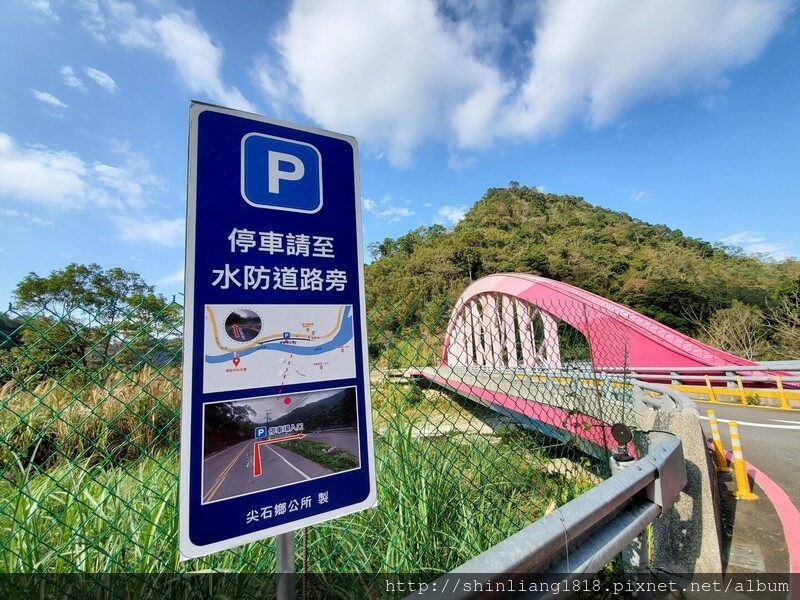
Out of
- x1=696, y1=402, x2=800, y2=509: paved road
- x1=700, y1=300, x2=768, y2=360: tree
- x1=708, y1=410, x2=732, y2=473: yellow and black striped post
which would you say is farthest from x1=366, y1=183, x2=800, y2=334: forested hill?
x1=708, y1=410, x2=732, y2=473: yellow and black striped post

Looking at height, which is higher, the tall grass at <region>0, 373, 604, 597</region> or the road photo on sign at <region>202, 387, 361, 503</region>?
the road photo on sign at <region>202, 387, 361, 503</region>

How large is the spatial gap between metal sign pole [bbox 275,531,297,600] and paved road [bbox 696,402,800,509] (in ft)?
14.8

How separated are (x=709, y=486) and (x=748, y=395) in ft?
30.6

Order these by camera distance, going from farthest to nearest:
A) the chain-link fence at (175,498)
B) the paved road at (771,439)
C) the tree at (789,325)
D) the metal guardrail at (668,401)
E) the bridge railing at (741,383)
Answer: the tree at (789,325), the bridge railing at (741,383), the paved road at (771,439), the metal guardrail at (668,401), the chain-link fence at (175,498)

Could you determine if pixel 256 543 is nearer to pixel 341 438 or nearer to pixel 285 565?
pixel 285 565

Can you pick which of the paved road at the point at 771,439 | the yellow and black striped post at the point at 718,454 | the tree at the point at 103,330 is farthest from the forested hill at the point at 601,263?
the tree at the point at 103,330

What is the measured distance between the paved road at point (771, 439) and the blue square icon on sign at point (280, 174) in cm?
479

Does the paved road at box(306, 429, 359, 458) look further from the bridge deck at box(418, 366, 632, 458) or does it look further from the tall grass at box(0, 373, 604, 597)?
Result: the bridge deck at box(418, 366, 632, 458)

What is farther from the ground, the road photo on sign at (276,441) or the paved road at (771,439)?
the road photo on sign at (276,441)

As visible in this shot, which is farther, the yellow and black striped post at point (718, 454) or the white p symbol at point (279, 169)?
the yellow and black striped post at point (718, 454)

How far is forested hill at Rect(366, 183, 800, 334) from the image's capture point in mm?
28781

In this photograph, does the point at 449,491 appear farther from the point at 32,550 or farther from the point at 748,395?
the point at 748,395

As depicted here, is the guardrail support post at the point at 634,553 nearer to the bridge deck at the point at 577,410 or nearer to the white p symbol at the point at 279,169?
the bridge deck at the point at 577,410

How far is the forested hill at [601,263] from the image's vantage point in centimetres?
2878
